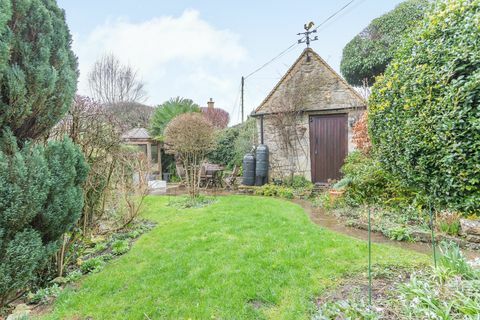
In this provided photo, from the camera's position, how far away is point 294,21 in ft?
31.9

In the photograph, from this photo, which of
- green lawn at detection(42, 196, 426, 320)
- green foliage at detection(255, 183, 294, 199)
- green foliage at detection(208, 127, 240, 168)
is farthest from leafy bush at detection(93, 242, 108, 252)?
green foliage at detection(208, 127, 240, 168)

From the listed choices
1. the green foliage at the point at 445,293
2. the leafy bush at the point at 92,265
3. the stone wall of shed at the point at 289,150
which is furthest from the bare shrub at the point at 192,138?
the green foliage at the point at 445,293

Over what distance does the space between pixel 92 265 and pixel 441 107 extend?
4.40 meters

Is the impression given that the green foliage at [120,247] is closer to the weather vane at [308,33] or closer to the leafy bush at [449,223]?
the leafy bush at [449,223]

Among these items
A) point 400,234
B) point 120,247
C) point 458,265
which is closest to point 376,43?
point 400,234

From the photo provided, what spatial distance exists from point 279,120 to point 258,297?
7200mm

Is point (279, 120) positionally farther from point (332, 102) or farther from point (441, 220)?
point (441, 220)

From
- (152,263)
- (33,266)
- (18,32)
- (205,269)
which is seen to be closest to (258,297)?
(205,269)

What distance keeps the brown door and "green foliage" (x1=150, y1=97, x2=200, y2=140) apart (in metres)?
6.52

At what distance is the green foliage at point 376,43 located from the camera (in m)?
10.4

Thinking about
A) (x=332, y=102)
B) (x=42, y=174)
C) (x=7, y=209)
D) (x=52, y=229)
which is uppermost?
(x=332, y=102)

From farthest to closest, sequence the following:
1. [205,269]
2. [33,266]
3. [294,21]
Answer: [294,21] < [205,269] < [33,266]

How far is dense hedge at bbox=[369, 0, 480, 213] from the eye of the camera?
224cm

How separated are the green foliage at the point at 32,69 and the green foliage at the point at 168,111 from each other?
9.90 meters
